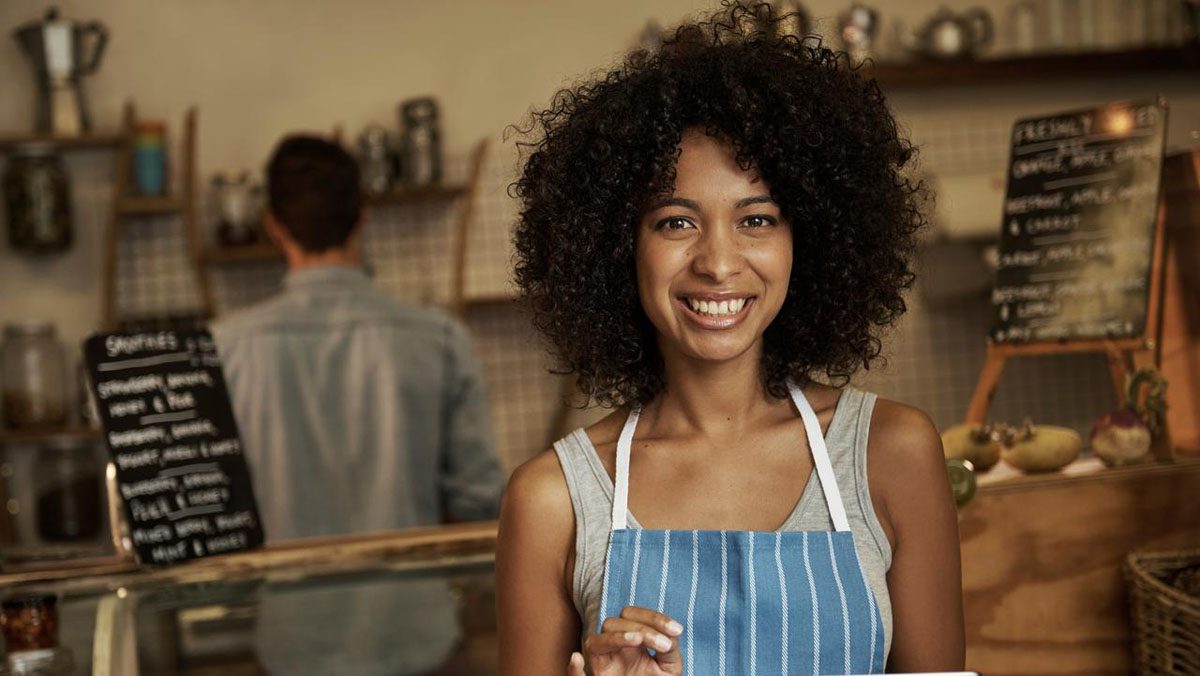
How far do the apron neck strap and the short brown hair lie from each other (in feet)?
5.19

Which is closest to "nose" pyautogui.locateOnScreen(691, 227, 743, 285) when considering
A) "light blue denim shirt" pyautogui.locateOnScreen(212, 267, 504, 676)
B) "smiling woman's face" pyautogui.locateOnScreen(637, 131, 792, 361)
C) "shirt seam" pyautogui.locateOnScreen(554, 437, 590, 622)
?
"smiling woman's face" pyautogui.locateOnScreen(637, 131, 792, 361)

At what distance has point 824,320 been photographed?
1.70 meters

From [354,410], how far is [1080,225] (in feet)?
5.03

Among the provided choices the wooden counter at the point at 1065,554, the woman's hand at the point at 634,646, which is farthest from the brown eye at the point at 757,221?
the wooden counter at the point at 1065,554

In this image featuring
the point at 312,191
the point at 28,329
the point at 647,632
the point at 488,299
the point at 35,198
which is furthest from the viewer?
the point at 488,299

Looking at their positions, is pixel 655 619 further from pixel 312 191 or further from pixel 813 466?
pixel 312 191

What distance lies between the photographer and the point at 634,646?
4.34 feet

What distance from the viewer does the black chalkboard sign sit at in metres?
2.25

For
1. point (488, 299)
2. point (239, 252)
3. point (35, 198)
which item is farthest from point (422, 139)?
point (35, 198)

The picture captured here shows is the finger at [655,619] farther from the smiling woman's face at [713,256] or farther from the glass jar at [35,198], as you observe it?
the glass jar at [35,198]

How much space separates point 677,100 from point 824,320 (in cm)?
32

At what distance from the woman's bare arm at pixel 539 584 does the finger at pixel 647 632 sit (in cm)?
25

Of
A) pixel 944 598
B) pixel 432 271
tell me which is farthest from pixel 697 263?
pixel 432 271

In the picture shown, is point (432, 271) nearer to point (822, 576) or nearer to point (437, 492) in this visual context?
point (437, 492)
